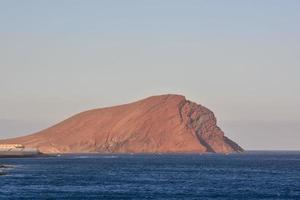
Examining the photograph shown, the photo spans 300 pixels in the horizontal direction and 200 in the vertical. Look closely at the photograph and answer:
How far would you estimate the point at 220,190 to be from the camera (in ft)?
355

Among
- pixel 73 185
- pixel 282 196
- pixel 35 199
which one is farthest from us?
pixel 73 185

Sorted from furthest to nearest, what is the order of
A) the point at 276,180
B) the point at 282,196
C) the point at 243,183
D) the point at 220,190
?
the point at 276,180 < the point at 243,183 < the point at 220,190 < the point at 282,196

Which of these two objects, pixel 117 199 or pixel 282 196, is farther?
pixel 282 196

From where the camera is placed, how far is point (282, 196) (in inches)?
3907

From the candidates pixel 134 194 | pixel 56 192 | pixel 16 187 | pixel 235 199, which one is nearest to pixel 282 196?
pixel 235 199

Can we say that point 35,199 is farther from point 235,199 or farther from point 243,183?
point 243,183

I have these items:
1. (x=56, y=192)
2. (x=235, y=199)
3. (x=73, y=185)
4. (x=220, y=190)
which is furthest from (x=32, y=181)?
(x=235, y=199)

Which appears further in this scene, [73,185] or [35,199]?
[73,185]

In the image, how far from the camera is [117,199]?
305ft

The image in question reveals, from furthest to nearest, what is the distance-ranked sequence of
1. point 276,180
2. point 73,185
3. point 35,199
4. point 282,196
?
point 276,180 < point 73,185 < point 282,196 < point 35,199

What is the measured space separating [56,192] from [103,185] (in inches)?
576

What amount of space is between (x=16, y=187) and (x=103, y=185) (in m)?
12.2

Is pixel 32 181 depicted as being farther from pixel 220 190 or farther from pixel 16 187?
pixel 220 190

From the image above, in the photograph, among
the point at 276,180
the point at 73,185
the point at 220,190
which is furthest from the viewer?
the point at 276,180
